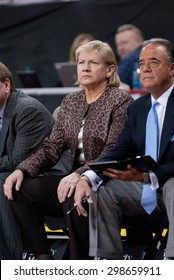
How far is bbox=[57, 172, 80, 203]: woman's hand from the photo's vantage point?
4.45m

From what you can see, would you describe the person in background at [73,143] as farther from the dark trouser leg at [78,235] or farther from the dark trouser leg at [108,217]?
the dark trouser leg at [108,217]

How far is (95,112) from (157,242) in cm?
82

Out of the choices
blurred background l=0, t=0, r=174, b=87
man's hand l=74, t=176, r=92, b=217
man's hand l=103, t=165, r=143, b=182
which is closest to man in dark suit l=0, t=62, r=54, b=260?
man's hand l=74, t=176, r=92, b=217

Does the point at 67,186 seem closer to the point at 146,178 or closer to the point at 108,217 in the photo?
the point at 108,217

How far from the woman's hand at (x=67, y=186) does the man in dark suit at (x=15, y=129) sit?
0.48 m

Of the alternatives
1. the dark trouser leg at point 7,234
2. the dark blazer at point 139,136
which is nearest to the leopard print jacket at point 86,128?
the dark blazer at point 139,136

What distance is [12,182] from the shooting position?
15.1ft

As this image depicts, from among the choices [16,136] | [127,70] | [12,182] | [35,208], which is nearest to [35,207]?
[35,208]

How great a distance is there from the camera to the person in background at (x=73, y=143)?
15.1 feet

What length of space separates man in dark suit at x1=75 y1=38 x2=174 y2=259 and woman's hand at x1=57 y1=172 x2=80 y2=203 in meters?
0.07

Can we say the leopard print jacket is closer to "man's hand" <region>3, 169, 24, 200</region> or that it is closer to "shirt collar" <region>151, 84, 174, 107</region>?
"man's hand" <region>3, 169, 24, 200</region>

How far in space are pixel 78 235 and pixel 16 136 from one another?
0.91m

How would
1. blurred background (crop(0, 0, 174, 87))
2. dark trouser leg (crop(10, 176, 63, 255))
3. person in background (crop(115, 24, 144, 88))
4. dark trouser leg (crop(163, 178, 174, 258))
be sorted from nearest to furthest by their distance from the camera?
dark trouser leg (crop(163, 178, 174, 258)), dark trouser leg (crop(10, 176, 63, 255)), person in background (crop(115, 24, 144, 88)), blurred background (crop(0, 0, 174, 87))
